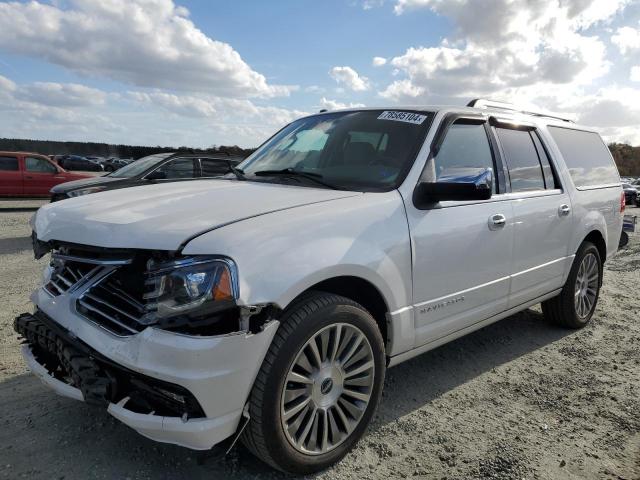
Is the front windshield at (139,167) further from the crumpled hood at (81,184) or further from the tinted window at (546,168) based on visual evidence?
the tinted window at (546,168)

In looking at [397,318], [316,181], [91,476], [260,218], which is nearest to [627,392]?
[397,318]

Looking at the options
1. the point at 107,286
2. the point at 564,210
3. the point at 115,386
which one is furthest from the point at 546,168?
the point at 115,386

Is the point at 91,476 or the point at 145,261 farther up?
the point at 145,261

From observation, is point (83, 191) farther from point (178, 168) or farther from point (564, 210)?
point (564, 210)

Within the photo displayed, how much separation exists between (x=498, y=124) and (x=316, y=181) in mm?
1682

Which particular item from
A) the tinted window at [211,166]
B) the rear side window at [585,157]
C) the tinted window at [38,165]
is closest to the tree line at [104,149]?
the tinted window at [38,165]

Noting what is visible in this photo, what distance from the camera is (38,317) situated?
267cm

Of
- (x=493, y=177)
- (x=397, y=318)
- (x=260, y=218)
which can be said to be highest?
(x=493, y=177)

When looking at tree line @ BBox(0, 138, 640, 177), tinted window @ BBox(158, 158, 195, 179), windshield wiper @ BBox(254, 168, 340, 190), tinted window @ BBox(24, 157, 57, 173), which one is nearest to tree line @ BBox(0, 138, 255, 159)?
tree line @ BBox(0, 138, 640, 177)

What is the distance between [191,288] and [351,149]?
179cm

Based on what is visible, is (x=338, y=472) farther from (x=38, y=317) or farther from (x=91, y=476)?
(x=38, y=317)

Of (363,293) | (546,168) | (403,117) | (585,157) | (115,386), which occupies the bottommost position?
(115,386)

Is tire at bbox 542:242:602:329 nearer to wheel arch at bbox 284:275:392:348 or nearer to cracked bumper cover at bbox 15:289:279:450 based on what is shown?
wheel arch at bbox 284:275:392:348

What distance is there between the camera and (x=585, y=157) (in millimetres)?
4977
